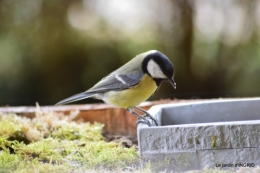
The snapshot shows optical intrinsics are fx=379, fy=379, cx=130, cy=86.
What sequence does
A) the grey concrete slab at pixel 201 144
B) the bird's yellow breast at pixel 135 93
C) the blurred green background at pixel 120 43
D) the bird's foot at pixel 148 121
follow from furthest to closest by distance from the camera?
1. the blurred green background at pixel 120 43
2. the bird's yellow breast at pixel 135 93
3. the bird's foot at pixel 148 121
4. the grey concrete slab at pixel 201 144

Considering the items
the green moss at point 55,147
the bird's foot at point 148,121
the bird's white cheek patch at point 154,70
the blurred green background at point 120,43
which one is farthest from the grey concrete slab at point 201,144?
the blurred green background at point 120,43

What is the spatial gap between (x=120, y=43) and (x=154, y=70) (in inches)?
27.7

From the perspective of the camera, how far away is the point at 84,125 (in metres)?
1.84

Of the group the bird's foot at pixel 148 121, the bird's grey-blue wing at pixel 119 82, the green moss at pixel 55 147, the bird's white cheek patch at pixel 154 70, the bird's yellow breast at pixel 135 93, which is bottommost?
the green moss at pixel 55 147

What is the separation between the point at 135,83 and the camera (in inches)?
59.9

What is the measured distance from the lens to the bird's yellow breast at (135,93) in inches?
59.8

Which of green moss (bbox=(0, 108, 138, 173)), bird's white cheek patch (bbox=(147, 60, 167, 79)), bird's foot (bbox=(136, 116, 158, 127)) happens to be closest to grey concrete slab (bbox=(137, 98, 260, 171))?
green moss (bbox=(0, 108, 138, 173))

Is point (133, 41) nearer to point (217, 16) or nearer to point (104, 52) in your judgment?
point (104, 52)

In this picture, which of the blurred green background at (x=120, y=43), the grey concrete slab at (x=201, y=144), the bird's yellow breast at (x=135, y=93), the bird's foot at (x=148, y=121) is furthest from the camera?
the blurred green background at (x=120, y=43)

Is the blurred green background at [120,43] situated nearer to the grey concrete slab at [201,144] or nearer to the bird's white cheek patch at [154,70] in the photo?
the bird's white cheek patch at [154,70]

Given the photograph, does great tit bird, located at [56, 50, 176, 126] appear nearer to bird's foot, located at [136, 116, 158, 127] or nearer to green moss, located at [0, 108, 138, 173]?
bird's foot, located at [136, 116, 158, 127]

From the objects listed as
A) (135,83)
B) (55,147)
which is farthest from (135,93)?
(55,147)

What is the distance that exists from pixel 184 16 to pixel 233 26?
0.31 m

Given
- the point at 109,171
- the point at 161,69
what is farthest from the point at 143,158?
the point at 161,69
